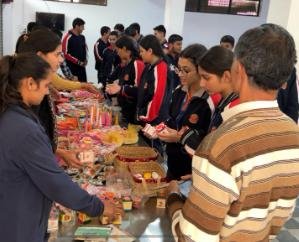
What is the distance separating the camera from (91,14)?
9.70 m

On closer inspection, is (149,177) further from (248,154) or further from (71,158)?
(248,154)

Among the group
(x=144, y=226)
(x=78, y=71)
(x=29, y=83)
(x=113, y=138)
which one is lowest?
(x=78, y=71)

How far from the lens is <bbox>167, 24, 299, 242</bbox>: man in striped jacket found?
103cm

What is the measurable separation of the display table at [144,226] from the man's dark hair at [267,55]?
983mm

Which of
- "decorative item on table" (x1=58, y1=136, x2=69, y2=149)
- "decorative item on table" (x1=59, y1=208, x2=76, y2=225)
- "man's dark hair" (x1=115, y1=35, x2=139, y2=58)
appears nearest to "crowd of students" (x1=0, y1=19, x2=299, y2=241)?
"decorative item on table" (x1=59, y1=208, x2=76, y2=225)

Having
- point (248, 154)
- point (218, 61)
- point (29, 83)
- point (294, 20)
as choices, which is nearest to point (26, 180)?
point (29, 83)

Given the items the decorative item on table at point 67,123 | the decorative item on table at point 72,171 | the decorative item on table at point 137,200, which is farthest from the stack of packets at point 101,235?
the decorative item on table at point 67,123

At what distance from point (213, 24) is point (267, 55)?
9.31 metres

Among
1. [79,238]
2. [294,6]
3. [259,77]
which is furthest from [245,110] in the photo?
[294,6]

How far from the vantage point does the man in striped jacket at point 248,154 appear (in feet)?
3.37

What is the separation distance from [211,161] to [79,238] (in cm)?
88

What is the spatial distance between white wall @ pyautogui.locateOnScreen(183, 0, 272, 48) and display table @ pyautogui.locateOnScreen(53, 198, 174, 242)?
27.8 feet

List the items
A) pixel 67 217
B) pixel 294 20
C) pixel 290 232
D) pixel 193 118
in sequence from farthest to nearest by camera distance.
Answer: pixel 294 20, pixel 290 232, pixel 193 118, pixel 67 217

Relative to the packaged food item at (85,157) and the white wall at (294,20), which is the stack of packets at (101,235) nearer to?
the packaged food item at (85,157)
